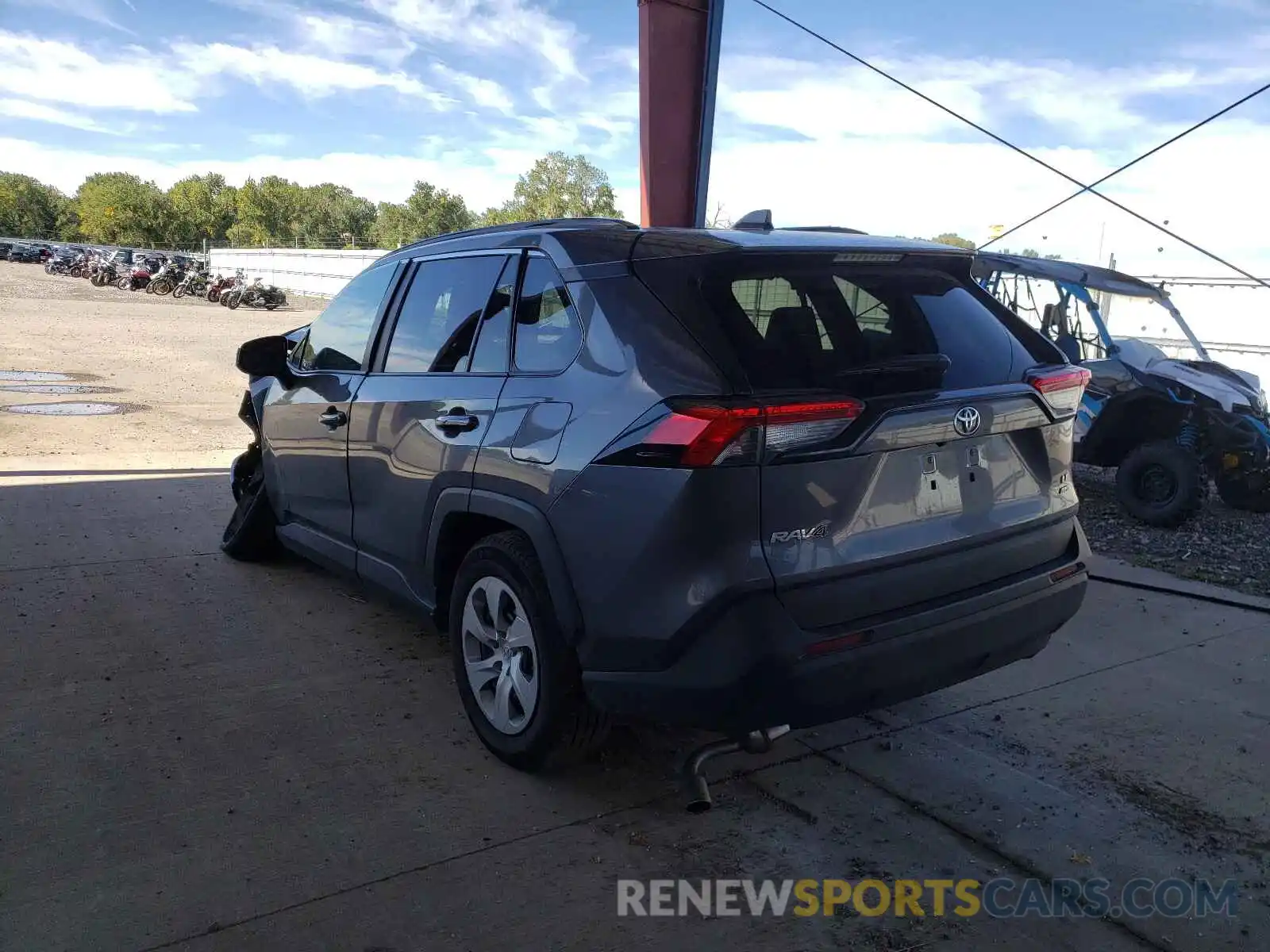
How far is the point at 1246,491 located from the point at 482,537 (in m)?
7.15

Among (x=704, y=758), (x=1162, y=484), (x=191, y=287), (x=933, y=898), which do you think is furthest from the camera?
(x=191, y=287)

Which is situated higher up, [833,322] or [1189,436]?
[833,322]

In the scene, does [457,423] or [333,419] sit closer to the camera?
[457,423]

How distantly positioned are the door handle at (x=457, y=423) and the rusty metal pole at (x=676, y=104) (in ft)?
19.5

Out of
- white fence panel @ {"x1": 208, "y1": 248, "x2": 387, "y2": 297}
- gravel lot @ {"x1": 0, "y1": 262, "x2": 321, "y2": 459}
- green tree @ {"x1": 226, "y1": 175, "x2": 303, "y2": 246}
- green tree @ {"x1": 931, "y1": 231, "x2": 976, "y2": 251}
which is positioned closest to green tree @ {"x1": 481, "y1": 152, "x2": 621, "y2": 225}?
green tree @ {"x1": 226, "y1": 175, "x2": 303, "y2": 246}

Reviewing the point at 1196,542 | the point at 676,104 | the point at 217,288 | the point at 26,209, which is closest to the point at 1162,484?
the point at 1196,542

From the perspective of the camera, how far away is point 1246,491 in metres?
8.27

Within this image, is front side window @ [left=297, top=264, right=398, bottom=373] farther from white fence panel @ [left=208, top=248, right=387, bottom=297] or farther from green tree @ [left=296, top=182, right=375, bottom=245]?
green tree @ [left=296, top=182, right=375, bottom=245]

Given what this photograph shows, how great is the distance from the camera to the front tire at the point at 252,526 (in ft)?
19.1

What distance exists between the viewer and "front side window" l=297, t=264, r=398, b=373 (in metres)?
4.54

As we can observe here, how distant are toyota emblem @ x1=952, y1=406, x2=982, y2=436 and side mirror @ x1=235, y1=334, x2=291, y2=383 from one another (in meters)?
3.41

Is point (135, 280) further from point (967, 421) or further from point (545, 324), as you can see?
point (967, 421)

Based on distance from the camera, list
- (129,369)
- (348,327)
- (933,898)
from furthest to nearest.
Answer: (129,369)
(348,327)
(933,898)

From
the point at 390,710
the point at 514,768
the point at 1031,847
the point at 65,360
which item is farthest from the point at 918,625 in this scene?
the point at 65,360
